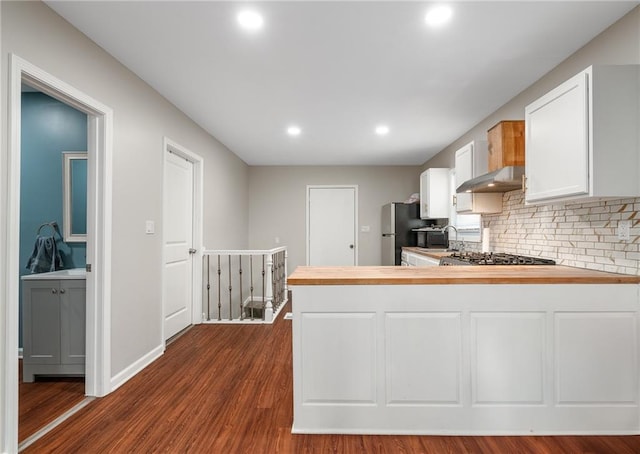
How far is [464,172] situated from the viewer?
376cm

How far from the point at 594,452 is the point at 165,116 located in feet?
13.1

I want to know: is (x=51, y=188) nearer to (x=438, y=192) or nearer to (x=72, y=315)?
(x=72, y=315)

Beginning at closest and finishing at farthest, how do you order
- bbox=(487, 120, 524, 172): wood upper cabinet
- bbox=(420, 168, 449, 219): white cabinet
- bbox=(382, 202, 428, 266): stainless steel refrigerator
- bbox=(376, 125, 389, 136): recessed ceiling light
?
bbox=(487, 120, 524, 172): wood upper cabinet
bbox=(376, 125, 389, 136): recessed ceiling light
bbox=(420, 168, 449, 219): white cabinet
bbox=(382, 202, 428, 266): stainless steel refrigerator

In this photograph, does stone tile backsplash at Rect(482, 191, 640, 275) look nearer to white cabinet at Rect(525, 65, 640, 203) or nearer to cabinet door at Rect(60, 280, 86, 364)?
white cabinet at Rect(525, 65, 640, 203)

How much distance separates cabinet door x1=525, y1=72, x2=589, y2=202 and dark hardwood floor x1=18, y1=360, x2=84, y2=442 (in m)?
3.45

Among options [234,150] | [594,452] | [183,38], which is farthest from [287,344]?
[234,150]

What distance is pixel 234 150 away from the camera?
5.33 meters

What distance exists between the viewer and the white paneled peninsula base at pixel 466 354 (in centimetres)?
189

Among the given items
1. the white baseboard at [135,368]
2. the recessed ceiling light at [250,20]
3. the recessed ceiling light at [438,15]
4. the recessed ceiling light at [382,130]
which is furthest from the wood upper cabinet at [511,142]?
the white baseboard at [135,368]

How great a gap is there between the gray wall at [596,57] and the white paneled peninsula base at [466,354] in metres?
1.34

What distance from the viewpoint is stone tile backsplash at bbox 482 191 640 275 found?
202cm

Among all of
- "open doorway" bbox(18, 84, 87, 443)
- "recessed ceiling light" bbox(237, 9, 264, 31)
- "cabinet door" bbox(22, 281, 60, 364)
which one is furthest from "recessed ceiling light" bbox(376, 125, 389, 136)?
"cabinet door" bbox(22, 281, 60, 364)

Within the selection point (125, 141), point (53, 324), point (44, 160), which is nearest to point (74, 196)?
point (44, 160)

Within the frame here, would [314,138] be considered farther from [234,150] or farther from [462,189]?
[462,189]
